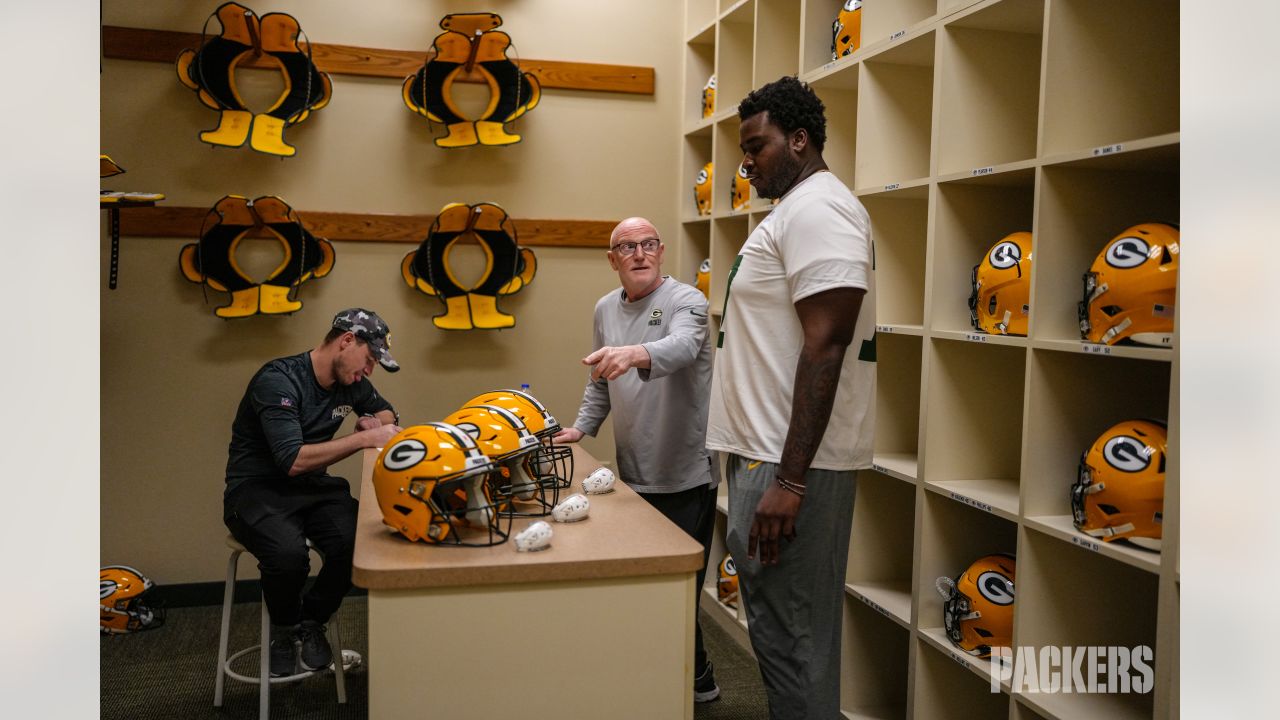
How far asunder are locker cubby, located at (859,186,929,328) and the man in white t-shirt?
3.40ft

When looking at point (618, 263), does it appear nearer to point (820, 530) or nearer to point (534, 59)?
point (820, 530)

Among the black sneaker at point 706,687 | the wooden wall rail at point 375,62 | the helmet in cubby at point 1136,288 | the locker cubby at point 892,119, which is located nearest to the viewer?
the helmet in cubby at point 1136,288

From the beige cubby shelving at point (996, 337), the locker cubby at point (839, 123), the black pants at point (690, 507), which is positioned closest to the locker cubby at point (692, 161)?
the beige cubby shelving at point (996, 337)

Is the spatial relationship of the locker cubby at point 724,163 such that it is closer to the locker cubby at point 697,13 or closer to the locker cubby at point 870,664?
the locker cubby at point 697,13

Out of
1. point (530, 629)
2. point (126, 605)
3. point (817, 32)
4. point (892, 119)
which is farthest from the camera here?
point (126, 605)

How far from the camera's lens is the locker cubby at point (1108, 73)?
2.30 metres

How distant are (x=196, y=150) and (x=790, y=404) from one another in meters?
3.53

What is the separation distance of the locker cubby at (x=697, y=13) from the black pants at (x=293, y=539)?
10.2 feet

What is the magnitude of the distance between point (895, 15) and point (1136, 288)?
62.0 inches

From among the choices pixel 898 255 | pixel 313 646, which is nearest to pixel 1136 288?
pixel 898 255

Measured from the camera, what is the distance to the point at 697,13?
16.3 feet

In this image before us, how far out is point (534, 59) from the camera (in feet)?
15.9

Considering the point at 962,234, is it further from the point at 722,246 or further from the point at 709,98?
the point at 709,98

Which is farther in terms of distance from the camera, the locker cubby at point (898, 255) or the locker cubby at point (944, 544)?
the locker cubby at point (898, 255)
